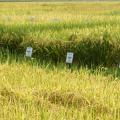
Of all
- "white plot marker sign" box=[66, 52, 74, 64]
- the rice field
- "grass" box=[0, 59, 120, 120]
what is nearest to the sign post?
"white plot marker sign" box=[66, 52, 74, 64]

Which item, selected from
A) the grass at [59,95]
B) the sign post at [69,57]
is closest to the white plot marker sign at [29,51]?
the sign post at [69,57]

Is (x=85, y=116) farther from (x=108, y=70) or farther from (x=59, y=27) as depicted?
(x=59, y=27)

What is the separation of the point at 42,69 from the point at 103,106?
7.02 ft

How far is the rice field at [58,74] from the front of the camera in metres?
4.15

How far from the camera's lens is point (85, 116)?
157 inches

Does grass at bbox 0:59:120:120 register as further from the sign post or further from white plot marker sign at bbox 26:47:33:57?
white plot marker sign at bbox 26:47:33:57

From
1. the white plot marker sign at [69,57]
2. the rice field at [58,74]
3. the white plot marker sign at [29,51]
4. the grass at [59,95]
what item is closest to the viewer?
the grass at [59,95]

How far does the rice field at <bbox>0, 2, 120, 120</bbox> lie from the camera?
163 inches

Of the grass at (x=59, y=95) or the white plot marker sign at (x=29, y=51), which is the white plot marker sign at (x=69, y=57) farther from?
the white plot marker sign at (x=29, y=51)

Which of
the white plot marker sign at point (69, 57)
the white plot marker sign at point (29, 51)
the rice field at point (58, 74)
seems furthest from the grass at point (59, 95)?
the white plot marker sign at point (29, 51)

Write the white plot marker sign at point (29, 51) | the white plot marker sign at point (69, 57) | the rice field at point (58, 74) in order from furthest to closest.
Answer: the white plot marker sign at point (29, 51), the white plot marker sign at point (69, 57), the rice field at point (58, 74)

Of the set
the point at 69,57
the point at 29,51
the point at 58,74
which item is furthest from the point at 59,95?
the point at 29,51

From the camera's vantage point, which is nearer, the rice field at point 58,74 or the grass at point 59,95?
the grass at point 59,95

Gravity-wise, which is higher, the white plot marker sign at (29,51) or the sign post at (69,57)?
the sign post at (69,57)
